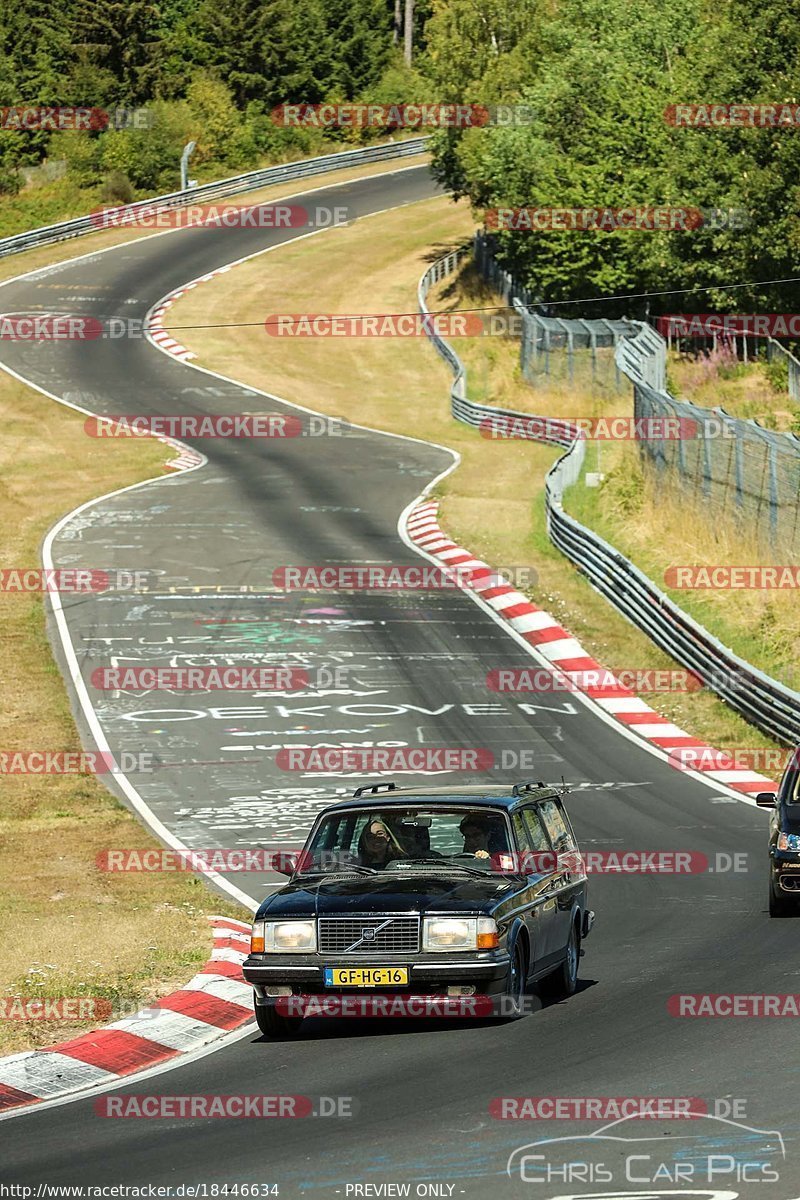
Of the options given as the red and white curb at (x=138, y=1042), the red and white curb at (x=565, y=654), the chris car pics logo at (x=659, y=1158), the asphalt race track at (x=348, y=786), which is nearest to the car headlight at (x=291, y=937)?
the asphalt race track at (x=348, y=786)

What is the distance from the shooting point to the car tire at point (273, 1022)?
476 inches

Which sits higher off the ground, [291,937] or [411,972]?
[291,937]

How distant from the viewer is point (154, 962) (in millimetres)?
14773

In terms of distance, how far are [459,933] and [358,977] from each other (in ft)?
2.39

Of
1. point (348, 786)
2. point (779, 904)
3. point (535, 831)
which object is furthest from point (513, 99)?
point (535, 831)

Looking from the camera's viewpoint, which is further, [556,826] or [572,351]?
[572,351]

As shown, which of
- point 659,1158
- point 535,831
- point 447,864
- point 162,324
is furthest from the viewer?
point 162,324

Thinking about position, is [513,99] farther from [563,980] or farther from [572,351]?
[563,980]

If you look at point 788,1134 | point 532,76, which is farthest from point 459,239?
point 788,1134

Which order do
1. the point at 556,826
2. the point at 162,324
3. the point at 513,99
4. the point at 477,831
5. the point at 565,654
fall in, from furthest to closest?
the point at 162,324, the point at 513,99, the point at 565,654, the point at 556,826, the point at 477,831

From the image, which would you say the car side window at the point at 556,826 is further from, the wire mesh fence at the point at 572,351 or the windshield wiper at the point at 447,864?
the wire mesh fence at the point at 572,351

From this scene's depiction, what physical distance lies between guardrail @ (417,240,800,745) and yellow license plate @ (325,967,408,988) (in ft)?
45.9

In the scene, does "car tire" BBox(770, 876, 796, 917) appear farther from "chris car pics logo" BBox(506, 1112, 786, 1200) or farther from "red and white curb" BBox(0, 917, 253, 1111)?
"chris car pics logo" BBox(506, 1112, 786, 1200)

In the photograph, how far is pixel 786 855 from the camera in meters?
15.7
